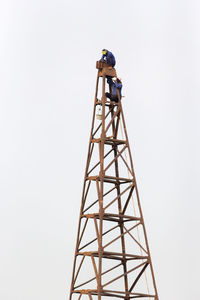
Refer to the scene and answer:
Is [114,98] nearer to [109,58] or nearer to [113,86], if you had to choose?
[113,86]

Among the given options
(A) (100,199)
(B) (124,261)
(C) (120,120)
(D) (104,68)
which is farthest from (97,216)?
(D) (104,68)

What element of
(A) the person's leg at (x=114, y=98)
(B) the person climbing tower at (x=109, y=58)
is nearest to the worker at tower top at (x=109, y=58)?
(B) the person climbing tower at (x=109, y=58)

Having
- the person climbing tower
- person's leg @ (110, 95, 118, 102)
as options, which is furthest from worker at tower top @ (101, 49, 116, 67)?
person's leg @ (110, 95, 118, 102)

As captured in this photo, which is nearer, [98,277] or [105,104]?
[98,277]

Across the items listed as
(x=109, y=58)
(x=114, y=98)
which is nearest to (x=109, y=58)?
(x=109, y=58)

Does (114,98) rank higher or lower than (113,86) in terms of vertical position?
lower

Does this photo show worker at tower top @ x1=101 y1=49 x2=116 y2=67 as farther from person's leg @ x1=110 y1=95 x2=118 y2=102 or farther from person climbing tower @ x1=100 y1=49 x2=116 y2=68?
person's leg @ x1=110 y1=95 x2=118 y2=102

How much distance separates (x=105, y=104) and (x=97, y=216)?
654cm

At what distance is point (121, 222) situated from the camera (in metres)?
33.5

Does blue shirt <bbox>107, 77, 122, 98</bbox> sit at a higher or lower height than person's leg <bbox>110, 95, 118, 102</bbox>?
higher

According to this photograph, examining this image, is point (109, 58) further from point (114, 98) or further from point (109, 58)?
point (114, 98)

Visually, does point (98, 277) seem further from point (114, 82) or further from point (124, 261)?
point (114, 82)

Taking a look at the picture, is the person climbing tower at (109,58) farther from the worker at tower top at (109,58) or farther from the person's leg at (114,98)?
the person's leg at (114,98)

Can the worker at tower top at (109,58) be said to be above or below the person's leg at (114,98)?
above
